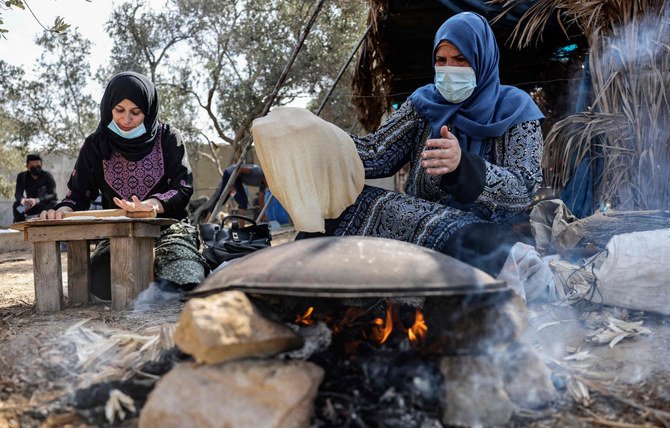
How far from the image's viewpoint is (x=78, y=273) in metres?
3.20

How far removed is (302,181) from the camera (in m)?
2.32

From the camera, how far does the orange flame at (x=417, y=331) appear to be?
1753 millimetres

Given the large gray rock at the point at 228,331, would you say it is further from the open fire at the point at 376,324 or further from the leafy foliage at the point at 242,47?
the leafy foliage at the point at 242,47

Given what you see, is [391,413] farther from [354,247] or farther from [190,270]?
[190,270]

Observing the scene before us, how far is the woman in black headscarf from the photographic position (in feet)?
11.0

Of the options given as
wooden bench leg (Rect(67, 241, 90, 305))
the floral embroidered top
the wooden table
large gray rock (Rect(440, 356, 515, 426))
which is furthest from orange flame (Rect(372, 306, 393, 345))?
wooden bench leg (Rect(67, 241, 90, 305))

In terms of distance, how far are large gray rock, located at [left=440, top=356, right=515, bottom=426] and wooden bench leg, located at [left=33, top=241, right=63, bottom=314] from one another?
2426 mm

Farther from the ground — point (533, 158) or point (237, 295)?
point (533, 158)

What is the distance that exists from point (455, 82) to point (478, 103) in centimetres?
16

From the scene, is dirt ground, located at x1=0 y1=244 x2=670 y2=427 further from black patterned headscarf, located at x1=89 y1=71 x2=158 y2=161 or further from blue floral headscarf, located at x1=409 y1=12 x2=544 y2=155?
black patterned headscarf, located at x1=89 y1=71 x2=158 y2=161

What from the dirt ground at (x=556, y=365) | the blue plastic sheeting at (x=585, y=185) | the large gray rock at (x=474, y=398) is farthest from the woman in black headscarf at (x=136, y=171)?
the blue plastic sheeting at (x=585, y=185)

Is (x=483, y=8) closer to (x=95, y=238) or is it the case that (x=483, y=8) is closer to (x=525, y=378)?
(x=95, y=238)

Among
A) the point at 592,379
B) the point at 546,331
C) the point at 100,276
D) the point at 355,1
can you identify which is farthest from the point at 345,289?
the point at 355,1

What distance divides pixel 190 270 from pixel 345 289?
6.85 ft
